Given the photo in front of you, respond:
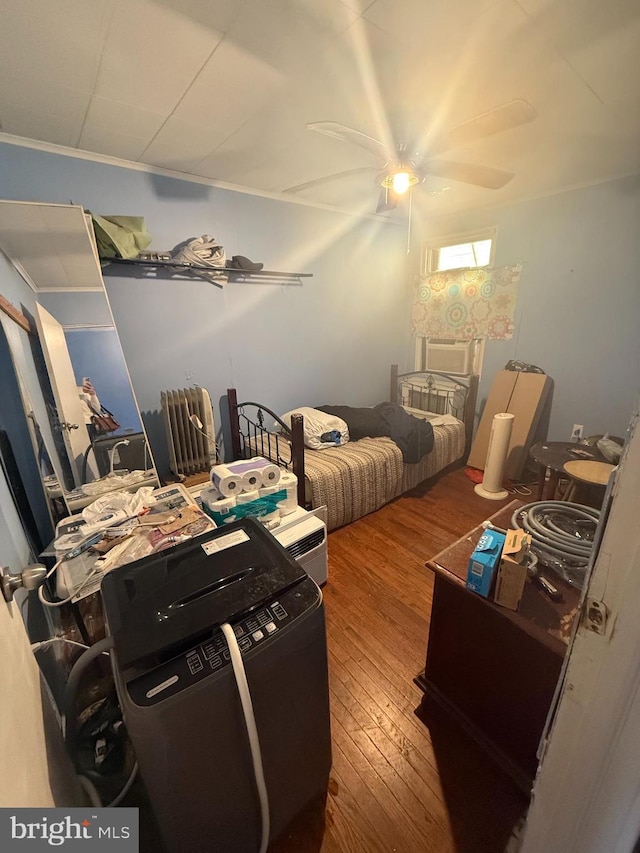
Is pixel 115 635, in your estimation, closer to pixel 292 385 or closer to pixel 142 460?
pixel 142 460

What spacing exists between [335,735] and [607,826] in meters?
1.04

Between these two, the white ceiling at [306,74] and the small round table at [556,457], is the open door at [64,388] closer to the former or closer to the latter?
the white ceiling at [306,74]

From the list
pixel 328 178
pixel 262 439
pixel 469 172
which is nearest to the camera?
pixel 469 172

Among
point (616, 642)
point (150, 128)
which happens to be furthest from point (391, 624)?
point (150, 128)

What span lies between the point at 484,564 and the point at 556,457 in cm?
187

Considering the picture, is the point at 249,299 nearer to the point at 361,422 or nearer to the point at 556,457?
the point at 361,422

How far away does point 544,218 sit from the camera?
2854mm

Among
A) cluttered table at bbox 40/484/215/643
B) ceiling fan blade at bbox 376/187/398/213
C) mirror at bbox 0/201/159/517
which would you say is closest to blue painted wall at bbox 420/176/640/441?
ceiling fan blade at bbox 376/187/398/213

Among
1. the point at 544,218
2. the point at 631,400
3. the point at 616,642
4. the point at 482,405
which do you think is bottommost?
the point at 482,405

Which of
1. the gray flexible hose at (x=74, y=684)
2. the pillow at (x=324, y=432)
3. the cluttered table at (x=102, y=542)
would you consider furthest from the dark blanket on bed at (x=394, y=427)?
the gray flexible hose at (x=74, y=684)

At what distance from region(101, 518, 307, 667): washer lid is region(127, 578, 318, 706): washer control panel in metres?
0.03

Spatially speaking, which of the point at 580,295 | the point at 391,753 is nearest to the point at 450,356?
the point at 580,295

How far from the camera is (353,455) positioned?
2605 millimetres

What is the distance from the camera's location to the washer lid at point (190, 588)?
0.75m
